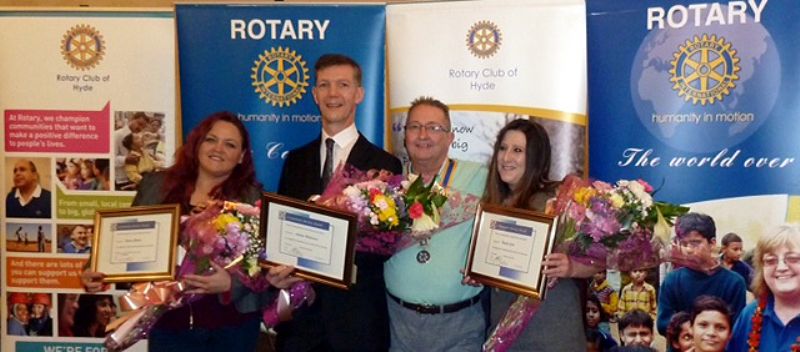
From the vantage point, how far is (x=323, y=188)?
14.4 ft

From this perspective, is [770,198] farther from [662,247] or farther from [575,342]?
[575,342]

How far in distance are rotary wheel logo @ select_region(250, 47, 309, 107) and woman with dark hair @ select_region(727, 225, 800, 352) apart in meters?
2.42

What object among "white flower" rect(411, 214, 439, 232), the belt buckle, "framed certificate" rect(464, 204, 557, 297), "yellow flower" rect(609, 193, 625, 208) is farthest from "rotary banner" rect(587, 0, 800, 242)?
the belt buckle

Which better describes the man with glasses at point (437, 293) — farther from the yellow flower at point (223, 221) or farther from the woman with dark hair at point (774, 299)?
the woman with dark hair at point (774, 299)

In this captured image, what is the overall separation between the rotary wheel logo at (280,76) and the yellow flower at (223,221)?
107 centimetres

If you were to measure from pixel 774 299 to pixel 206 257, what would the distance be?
262cm

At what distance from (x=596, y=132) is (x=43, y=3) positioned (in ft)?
11.1

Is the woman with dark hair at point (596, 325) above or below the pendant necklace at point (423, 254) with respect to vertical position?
below

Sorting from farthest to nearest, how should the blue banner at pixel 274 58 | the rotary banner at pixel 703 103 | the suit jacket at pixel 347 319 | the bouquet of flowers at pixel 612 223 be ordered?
the blue banner at pixel 274 58 → the rotary banner at pixel 703 103 → the suit jacket at pixel 347 319 → the bouquet of flowers at pixel 612 223

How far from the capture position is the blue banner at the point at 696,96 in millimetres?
4023

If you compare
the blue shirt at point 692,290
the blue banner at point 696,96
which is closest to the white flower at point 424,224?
the blue banner at point 696,96

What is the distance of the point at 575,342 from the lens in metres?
3.60

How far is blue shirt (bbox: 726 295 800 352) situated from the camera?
398 cm

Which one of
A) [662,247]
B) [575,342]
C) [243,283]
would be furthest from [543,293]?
[243,283]
